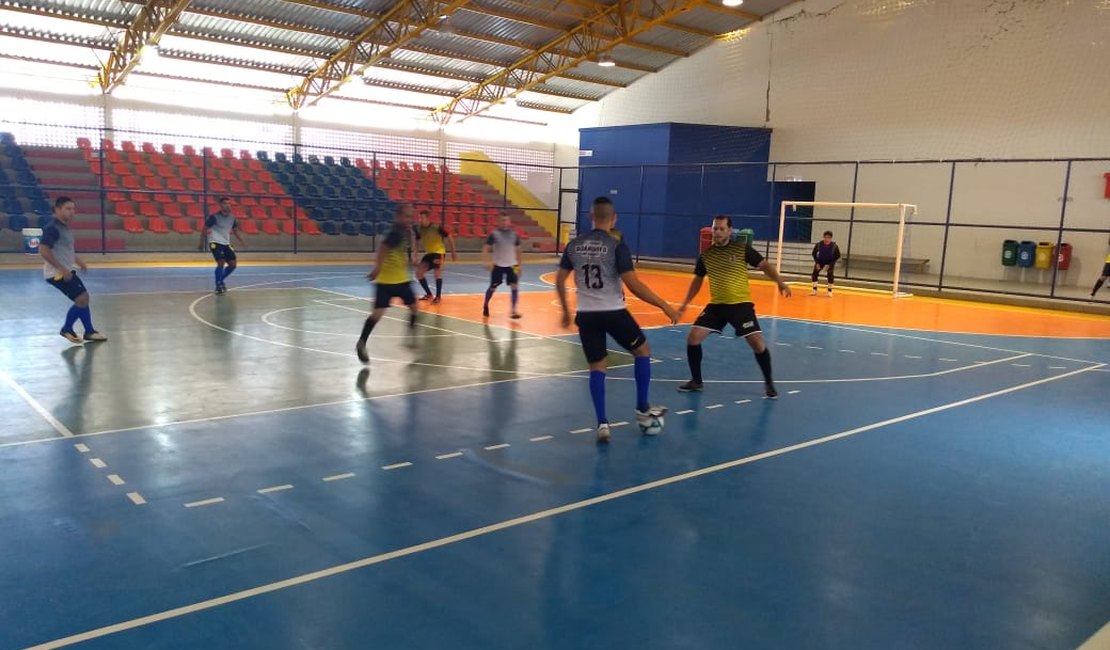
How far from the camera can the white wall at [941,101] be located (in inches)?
951

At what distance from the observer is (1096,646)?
140 inches

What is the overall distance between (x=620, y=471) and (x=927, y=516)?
2230 mm

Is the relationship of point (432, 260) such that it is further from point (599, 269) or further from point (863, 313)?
point (599, 269)

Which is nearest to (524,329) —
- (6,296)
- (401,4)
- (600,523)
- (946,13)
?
(600,523)

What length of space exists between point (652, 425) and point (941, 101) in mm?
24270

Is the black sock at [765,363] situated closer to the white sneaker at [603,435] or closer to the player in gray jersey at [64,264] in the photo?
the white sneaker at [603,435]

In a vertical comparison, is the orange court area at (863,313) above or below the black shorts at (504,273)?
below

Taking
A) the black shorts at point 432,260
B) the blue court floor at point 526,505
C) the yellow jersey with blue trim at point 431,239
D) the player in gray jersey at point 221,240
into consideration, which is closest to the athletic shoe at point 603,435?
the blue court floor at point 526,505

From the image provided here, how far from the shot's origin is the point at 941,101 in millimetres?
26875

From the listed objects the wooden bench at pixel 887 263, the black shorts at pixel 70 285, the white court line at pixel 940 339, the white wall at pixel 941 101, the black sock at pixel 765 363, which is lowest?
the white court line at pixel 940 339

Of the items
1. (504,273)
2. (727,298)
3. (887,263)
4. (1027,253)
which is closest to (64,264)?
(504,273)

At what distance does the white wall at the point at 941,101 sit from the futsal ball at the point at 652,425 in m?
22.4

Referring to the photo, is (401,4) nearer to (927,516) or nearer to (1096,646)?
(927,516)

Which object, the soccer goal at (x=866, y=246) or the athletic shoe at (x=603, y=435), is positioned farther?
the soccer goal at (x=866, y=246)
